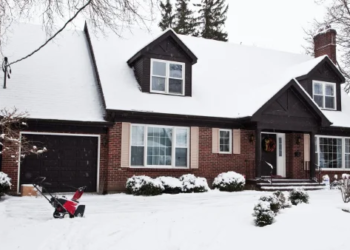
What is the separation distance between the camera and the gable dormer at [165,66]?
53.6ft

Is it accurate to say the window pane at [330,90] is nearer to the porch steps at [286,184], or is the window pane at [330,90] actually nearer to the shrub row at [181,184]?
the porch steps at [286,184]

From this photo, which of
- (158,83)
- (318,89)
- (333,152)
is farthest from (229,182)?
(318,89)

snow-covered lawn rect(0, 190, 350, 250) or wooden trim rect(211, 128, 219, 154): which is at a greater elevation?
wooden trim rect(211, 128, 219, 154)

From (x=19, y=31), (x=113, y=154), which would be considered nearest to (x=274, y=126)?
(x=113, y=154)

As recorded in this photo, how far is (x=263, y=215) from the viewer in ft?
26.2

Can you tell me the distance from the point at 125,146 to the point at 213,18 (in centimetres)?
2947

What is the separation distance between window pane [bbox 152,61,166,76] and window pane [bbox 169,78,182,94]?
0.46m

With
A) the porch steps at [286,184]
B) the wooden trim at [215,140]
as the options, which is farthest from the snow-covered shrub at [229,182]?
the wooden trim at [215,140]

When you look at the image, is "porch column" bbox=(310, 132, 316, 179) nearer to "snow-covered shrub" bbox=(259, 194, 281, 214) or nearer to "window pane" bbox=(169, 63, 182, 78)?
"window pane" bbox=(169, 63, 182, 78)

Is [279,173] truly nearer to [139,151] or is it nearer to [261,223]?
[139,151]

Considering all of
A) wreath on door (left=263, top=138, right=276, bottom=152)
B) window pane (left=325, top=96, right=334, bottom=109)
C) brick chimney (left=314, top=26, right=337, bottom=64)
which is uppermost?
brick chimney (left=314, top=26, right=337, bottom=64)

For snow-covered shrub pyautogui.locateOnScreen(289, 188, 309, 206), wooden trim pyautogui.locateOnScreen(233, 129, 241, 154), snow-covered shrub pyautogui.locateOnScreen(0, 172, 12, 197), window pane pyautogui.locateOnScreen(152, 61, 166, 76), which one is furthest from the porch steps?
snow-covered shrub pyautogui.locateOnScreen(0, 172, 12, 197)

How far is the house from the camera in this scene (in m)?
14.6

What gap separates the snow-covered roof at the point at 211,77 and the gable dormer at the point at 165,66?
1.23 ft
